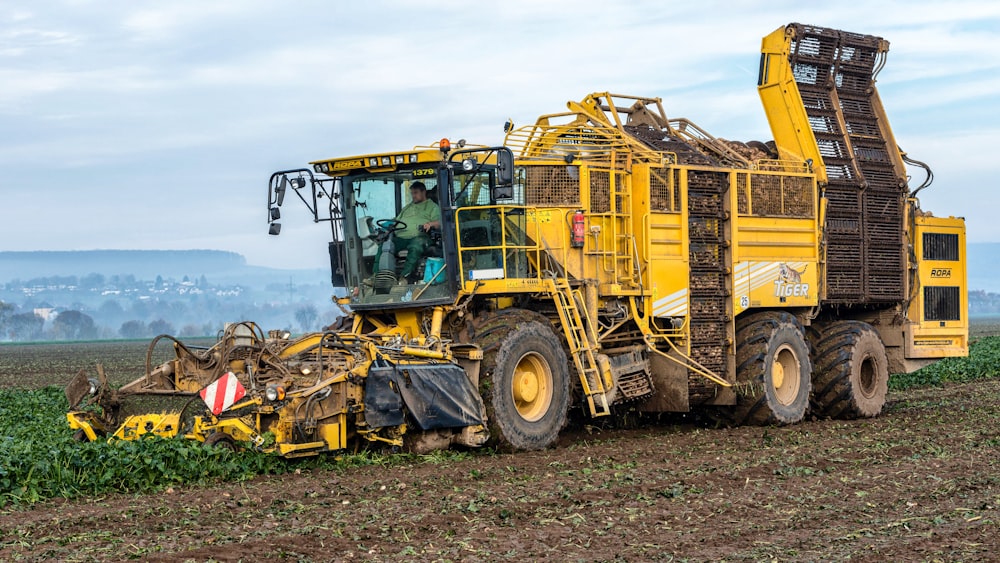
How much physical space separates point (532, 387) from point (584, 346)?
89 cm

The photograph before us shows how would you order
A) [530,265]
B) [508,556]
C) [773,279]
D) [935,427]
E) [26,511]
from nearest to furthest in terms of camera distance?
[508,556] < [26,511] < [530,265] < [935,427] < [773,279]

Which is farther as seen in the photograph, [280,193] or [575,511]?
[280,193]

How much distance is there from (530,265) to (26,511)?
6225mm

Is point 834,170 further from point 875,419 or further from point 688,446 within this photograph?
point 688,446

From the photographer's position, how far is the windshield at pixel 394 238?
13000 mm

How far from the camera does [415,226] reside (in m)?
13.2

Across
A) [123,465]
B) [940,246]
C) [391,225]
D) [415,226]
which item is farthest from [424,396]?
[940,246]

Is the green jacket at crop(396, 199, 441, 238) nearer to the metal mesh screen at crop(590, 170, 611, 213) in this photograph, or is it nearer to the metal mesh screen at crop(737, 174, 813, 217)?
the metal mesh screen at crop(590, 170, 611, 213)

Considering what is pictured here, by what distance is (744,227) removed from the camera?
1555 centimetres

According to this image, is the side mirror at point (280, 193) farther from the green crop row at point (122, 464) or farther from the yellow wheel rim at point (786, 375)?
the yellow wheel rim at point (786, 375)

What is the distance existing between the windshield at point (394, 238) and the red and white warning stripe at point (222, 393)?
2334 millimetres

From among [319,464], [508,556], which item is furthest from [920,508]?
[319,464]

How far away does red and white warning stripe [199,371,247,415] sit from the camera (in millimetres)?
11156

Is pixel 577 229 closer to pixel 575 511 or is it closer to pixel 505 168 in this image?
pixel 505 168
